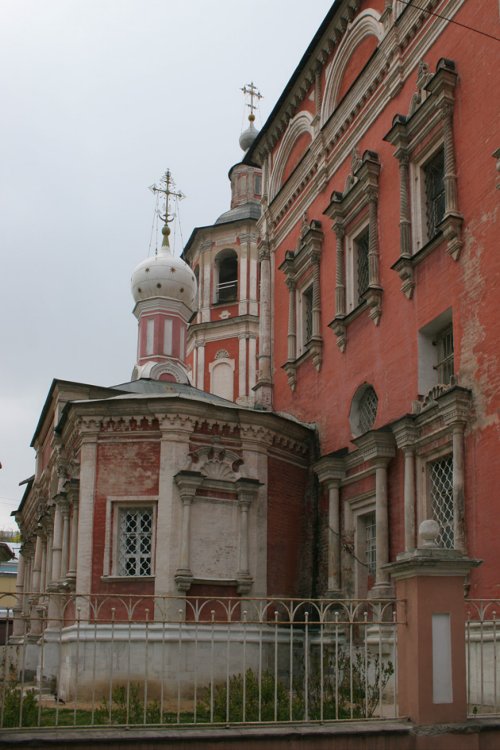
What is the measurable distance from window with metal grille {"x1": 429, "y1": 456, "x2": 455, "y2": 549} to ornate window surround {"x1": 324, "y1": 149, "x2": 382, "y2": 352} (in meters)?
3.28

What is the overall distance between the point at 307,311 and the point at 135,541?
6.94 meters

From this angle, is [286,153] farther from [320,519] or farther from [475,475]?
[475,475]

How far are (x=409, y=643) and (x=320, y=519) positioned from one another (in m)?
9.30

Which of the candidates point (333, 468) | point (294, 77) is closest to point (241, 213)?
point (294, 77)

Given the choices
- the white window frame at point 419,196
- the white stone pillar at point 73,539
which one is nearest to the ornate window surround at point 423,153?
the white window frame at point 419,196

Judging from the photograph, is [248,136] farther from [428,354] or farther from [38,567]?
[428,354]

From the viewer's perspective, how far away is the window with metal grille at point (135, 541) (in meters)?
16.1

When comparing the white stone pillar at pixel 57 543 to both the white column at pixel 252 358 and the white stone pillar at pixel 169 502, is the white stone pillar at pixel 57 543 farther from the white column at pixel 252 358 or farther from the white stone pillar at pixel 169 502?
the white column at pixel 252 358

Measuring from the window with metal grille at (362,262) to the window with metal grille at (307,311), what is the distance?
2.42 metres

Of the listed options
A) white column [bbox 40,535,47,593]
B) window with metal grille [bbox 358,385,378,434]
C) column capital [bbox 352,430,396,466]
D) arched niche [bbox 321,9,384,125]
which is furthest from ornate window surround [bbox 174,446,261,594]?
white column [bbox 40,535,47,593]

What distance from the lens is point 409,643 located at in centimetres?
852

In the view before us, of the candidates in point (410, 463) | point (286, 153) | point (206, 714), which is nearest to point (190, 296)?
point (286, 153)

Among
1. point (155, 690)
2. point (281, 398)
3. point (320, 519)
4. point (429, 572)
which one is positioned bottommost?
point (155, 690)

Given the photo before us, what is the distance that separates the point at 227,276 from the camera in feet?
113
